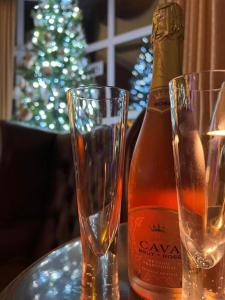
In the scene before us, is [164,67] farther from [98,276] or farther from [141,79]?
[141,79]

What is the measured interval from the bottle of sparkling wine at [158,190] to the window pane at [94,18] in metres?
3.30

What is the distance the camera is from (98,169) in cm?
45

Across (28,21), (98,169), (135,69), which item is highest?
(28,21)

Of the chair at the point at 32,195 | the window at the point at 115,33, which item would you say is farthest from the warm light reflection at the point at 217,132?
the window at the point at 115,33

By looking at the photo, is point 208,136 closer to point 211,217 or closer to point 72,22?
point 211,217

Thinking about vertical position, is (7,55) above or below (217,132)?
above

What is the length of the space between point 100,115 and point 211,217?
168mm

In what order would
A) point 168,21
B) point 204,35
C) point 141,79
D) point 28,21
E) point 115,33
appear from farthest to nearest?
1. point 28,21
2. point 115,33
3. point 141,79
4. point 204,35
5. point 168,21

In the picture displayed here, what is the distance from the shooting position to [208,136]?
1.26 ft

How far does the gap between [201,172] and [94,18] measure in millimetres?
3642

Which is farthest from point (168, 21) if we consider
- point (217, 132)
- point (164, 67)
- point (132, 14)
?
point (132, 14)

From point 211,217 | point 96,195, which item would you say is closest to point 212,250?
point 211,217

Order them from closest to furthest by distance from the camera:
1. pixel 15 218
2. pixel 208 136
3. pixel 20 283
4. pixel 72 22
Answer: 1. pixel 208 136
2. pixel 20 283
3. pixel 15 218
4. pixel 72 22

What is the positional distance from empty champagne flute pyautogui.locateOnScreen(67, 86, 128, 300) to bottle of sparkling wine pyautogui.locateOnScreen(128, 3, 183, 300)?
0.04 m
